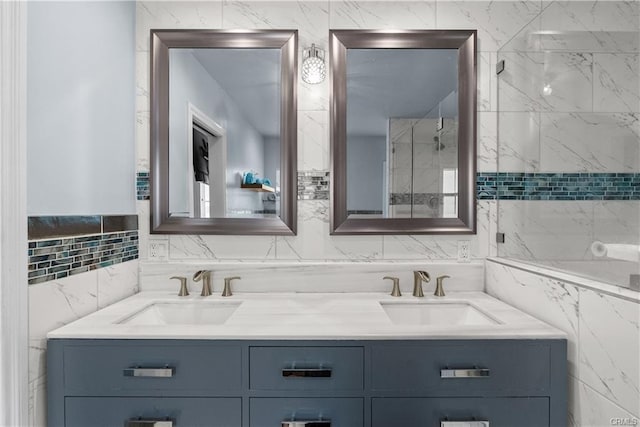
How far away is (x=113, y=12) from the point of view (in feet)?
4.93

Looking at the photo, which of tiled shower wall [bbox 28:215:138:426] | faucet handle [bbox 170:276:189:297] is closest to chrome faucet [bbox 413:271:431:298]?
faucet handle [bbox 170:276:189:297]

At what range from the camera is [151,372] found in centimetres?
108

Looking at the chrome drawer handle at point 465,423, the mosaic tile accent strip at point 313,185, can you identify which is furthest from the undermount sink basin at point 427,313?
the mosaic tile accent strip at point 313,185

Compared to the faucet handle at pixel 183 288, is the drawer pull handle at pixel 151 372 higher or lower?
lower

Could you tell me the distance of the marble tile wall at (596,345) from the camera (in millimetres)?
926

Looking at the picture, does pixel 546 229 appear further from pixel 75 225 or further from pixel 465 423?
pixel 75 225

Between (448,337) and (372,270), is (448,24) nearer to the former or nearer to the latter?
(372,270)

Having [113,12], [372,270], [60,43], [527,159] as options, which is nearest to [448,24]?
[527,159]

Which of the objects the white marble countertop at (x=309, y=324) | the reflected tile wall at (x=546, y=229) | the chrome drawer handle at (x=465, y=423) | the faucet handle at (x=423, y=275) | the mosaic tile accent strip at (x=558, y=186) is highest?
the mosaic tile accent strip at (x=558, y=186)

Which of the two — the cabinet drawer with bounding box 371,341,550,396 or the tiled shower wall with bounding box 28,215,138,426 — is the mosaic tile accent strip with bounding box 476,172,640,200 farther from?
the tiled shower wall with bounding box 28,215,138,426

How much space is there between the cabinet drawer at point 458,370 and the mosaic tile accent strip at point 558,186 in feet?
2.00

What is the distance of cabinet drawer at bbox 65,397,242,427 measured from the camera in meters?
1.08

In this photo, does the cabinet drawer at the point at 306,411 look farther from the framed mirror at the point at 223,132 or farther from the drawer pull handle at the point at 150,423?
the framed mirror at the point at 223,132

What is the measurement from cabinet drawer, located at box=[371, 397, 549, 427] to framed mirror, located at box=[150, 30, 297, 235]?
2.84ft
